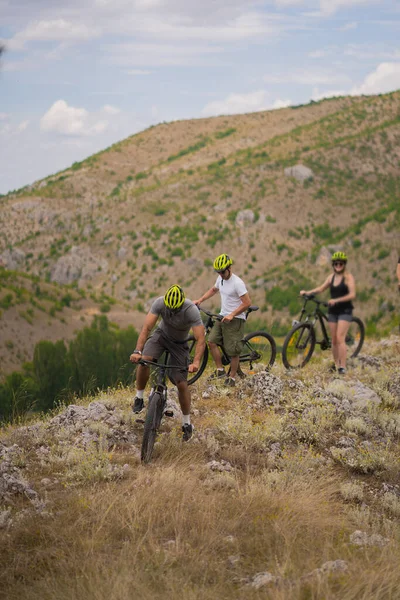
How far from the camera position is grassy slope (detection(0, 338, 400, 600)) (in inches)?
167

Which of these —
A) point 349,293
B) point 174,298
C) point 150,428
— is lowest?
point 150,428

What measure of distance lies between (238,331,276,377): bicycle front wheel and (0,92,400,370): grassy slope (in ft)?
175

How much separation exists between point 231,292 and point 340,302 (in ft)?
7.60

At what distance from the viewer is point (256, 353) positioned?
368 inches

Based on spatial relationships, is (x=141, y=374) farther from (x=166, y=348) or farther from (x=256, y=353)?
(x=256, y=353)

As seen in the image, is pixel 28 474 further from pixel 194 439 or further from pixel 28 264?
pixel 28 264

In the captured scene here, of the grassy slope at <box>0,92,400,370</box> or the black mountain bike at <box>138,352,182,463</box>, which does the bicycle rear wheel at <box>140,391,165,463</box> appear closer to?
the black mountain bike at <box>138,352,182,463</box>

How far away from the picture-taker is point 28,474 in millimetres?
6090

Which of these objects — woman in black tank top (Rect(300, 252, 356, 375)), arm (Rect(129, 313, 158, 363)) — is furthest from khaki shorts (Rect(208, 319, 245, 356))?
arm (Rect(129, 313, 158, 363))

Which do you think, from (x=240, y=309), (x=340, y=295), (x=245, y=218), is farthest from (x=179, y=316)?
(x=245, y=218)

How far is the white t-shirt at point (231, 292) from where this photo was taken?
8.61 m

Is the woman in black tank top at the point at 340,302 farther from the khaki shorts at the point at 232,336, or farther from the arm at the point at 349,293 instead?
the khaki shorts at the point at 232,336

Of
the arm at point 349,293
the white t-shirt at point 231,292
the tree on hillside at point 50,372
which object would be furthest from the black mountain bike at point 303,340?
the tree on hillside at point 50,372

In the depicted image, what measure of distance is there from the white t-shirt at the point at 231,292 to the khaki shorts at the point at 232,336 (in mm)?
131
